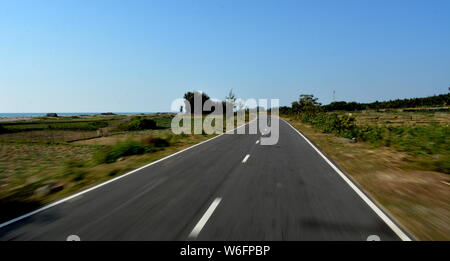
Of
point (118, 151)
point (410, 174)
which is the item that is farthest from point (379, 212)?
point (118, 151)

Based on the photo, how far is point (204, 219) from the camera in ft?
15.5

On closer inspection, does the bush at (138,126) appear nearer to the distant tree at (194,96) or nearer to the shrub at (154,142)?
the distant tree at (194,96)

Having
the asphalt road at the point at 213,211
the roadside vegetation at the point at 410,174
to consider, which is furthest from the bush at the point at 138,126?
the asphalt road at the point at 213,211

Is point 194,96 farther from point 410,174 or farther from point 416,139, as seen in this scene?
point 410,174

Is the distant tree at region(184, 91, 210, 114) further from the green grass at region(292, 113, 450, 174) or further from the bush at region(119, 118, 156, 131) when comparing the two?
the green grass at region(292, 113, 450, 174)

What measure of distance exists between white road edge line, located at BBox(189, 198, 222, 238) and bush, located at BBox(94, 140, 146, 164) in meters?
7.97

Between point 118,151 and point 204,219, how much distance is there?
9.80 meters

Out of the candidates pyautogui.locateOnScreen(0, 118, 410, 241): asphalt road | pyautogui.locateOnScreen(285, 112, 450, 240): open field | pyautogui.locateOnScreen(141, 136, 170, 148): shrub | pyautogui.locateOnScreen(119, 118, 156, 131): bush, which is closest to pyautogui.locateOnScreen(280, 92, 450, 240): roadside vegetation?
pyautogui.locateOnScreen(285, 112, 450, 240): open field

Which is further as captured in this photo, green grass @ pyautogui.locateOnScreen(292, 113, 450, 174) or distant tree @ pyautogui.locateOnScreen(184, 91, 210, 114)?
distant tree @ pyautogui.locateOnScreen(184, 91, 210, 114)

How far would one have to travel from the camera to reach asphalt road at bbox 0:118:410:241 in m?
4.18

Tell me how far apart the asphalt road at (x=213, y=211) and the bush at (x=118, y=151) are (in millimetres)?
4197

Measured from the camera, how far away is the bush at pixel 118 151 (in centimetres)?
1201
